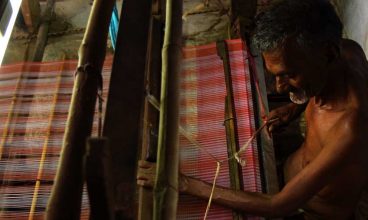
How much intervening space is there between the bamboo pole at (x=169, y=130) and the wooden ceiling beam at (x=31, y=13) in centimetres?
320

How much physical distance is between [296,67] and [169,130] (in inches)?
44.1

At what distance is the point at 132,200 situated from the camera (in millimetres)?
1264

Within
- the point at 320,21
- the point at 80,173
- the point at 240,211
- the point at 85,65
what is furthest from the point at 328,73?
the point at 80,173

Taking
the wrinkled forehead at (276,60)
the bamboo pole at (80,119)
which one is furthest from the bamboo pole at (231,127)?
the bamboo pole at (80,119)

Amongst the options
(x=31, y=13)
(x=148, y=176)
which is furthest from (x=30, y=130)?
(x=31, y=13)

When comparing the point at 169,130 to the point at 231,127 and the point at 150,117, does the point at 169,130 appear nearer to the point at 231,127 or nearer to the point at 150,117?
the point at 150,117

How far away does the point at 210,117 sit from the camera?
10.5 feet

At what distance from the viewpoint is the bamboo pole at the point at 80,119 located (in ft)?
3.91

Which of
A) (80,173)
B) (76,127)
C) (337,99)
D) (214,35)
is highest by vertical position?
(214,35)

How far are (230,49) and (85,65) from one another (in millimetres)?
2304

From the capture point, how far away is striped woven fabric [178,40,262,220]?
2.82 metres

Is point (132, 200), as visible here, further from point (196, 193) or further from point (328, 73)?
point (328, 73)

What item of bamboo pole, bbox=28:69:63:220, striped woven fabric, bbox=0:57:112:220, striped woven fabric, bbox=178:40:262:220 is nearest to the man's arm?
striped woven fabric, bbox=178:40:262:220

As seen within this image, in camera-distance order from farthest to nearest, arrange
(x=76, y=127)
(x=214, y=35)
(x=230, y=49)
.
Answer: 1. (x=214, y=35)
2. (x=230, y=49)
3. (x=76, y=127)
